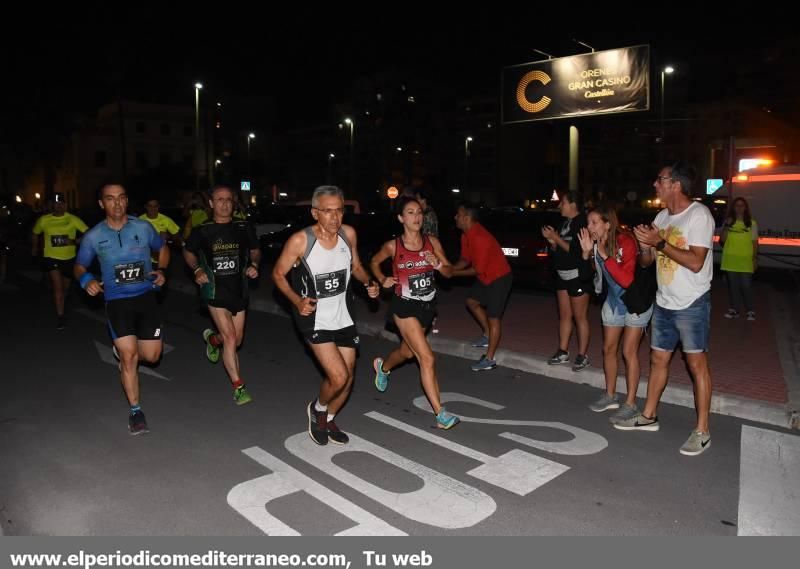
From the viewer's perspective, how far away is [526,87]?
74.7 ft

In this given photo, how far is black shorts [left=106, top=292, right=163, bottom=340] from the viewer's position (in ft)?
18.0

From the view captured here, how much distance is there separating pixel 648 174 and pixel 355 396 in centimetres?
7263

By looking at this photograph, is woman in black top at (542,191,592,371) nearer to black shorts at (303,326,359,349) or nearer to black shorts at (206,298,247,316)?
black shorts at (303,326,359,349)

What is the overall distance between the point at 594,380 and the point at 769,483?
2623 millimetres

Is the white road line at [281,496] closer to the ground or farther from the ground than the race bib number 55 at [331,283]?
closer to the ground

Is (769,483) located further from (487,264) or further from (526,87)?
(526,87)

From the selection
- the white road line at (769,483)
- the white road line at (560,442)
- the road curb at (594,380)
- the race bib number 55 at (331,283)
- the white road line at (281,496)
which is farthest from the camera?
the road curb at (594,380)

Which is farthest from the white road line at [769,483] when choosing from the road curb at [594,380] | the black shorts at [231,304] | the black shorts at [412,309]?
the black shorts at [231,304]

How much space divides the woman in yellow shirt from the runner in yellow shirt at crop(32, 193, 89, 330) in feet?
32.1

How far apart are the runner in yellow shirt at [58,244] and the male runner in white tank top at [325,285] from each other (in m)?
6.57

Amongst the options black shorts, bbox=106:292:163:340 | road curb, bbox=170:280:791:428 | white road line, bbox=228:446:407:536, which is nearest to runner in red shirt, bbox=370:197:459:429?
white road line, bbox=228:446:407:536

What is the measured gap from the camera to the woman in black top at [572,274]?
277 inches

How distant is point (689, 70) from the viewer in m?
74.1

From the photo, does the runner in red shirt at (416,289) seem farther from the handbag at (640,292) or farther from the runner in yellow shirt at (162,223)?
the runner in yellow shirt at (162,223)
